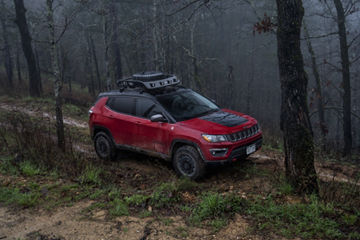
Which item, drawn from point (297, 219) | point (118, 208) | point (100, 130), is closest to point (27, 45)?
point (100, 130)

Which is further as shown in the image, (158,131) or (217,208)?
(158,131)

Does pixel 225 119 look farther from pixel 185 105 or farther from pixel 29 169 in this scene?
pixel 29 169

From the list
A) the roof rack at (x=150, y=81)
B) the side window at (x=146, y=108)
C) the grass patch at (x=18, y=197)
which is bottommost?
the grass patch at (x=18, y=197)

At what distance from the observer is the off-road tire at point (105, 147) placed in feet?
26.8

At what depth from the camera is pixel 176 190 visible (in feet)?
17.6

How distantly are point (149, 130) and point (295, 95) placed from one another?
334cm

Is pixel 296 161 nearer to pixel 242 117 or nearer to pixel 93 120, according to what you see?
pixel 242 117

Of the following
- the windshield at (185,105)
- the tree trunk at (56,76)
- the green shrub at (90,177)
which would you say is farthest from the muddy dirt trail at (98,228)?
the tree trunk at (56,76)

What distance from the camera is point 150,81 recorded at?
7465 mm

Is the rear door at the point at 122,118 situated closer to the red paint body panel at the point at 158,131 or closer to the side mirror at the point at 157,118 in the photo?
the red paint body panel at the point at 158,131

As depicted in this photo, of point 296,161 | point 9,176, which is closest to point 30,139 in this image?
point 9,176

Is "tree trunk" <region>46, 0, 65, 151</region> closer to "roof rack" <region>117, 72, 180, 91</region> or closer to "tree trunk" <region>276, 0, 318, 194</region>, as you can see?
"roof rack" <region>117, 72, 180, 91</region>

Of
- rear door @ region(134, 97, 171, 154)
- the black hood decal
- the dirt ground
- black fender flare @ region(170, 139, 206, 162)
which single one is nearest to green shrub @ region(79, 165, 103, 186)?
the dirt ground

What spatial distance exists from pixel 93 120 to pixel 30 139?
5.28 ft
